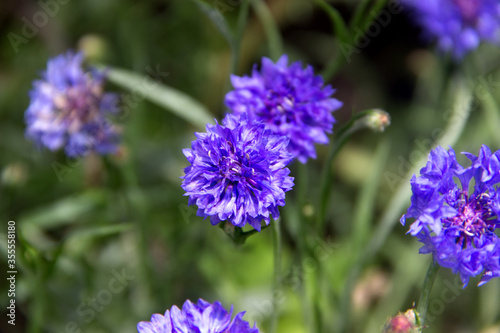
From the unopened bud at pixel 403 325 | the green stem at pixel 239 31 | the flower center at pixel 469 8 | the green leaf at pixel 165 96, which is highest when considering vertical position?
the flower center at pixel 469 8

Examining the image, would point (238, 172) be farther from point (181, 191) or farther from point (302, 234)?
point (181, 191)

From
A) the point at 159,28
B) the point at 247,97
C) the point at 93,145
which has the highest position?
the point at 159,28

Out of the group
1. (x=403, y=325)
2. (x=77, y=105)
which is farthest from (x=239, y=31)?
(x=403, y=325)

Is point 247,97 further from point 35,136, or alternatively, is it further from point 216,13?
point 35,136

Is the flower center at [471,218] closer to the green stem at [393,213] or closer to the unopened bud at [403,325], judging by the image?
the unopened bud at [403,325]

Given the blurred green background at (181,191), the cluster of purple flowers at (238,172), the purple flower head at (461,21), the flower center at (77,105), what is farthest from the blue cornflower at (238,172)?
the purple flower head at (461,21)

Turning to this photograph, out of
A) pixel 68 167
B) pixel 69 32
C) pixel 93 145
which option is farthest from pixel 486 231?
pixel 69 32
